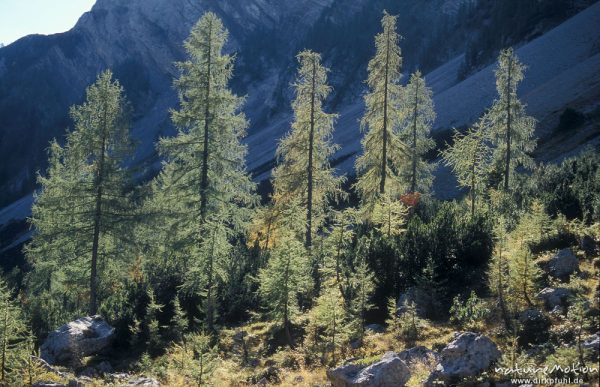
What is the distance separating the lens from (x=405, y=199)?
84.0ft

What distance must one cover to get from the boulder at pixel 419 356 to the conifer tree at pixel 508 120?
2016 cm

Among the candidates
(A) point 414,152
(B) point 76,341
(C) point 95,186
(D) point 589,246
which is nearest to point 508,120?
(A) point 414,152

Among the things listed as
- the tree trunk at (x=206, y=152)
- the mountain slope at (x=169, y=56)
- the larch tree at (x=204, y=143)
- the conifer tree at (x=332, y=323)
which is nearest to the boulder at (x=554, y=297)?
the conifer tree at (x=332, y=323)

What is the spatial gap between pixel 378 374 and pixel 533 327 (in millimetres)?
3228

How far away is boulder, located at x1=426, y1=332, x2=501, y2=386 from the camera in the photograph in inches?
348

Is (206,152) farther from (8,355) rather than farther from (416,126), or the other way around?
(416,126)

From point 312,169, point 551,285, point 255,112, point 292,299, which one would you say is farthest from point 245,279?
point 255,112

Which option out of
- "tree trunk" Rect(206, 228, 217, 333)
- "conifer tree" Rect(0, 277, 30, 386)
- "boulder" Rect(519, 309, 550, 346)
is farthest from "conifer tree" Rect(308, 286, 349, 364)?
"conifer tree" Rect(0, 277, 30, 386)

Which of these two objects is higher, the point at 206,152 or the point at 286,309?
the point at 206,152

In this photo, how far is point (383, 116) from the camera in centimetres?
2381

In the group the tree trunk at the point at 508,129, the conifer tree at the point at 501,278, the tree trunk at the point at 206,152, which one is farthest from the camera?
the tree trunk at the point at 508,129

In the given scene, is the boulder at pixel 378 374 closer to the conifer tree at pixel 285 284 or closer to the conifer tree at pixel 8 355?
the conifer tree at pixel 285 284

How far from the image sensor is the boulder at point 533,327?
31.5 ft

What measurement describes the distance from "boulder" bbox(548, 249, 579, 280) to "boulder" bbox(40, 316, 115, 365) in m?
12.6
